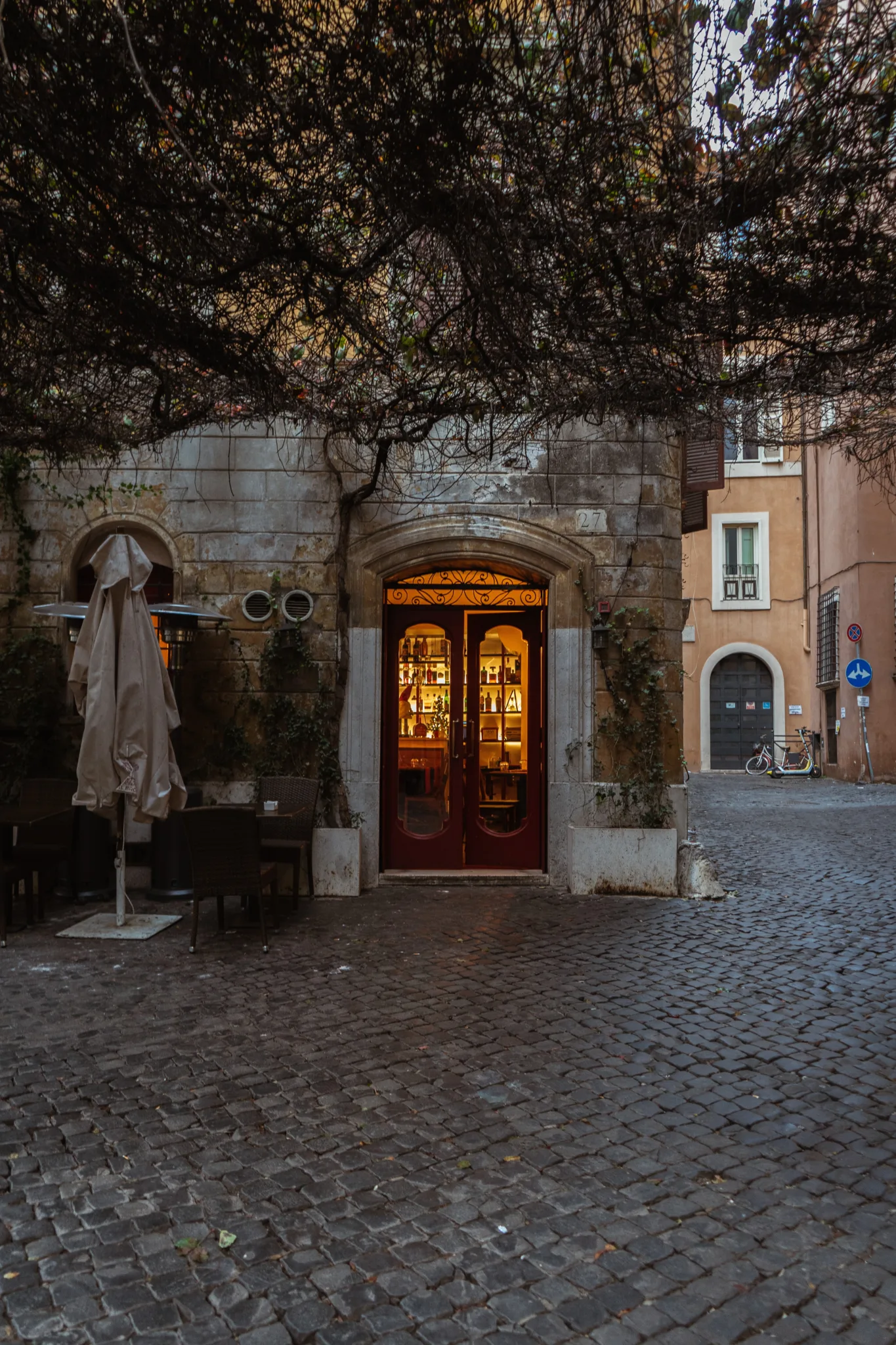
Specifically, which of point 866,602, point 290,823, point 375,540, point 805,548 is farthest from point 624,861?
point 805,548

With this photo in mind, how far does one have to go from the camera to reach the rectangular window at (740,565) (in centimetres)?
2764

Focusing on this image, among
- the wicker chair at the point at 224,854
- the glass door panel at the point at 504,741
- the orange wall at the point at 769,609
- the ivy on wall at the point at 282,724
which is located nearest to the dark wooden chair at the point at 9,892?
the wicker chair at the point at 224,854

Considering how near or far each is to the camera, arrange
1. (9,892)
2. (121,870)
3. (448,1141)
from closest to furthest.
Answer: (448,1141) → (9,892) → (121,870)

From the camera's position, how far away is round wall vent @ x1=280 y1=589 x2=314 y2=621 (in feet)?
28.2

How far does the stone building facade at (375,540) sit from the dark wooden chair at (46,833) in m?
1.52

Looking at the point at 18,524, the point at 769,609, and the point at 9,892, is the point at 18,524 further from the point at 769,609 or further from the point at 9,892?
the point at 769,609

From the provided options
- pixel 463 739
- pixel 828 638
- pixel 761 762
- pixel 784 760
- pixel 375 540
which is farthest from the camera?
pixel 761 762

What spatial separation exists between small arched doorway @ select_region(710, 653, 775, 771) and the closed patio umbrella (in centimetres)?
2255

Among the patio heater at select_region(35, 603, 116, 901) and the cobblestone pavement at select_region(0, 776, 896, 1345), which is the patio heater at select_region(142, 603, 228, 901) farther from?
the cobblestone pavement at select_region(0, 776, 896, 1345)

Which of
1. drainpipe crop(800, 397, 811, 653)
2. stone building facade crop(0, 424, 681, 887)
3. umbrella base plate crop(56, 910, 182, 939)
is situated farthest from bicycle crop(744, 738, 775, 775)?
umbrella base plate crop(56, 910, 182, 939)

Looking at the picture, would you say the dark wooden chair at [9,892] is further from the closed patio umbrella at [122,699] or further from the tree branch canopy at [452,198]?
the tree branch canopy at [452,198]

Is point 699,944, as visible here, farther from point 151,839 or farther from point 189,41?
point 189,41

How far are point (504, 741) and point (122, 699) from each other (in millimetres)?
3770

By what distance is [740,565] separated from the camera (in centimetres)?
2775
